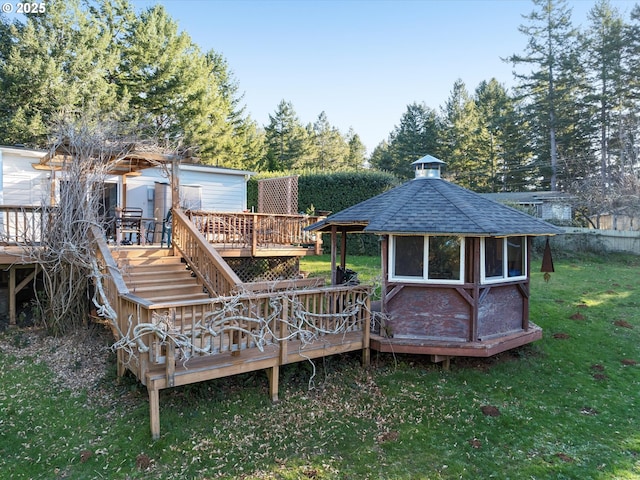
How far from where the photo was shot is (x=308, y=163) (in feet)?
125

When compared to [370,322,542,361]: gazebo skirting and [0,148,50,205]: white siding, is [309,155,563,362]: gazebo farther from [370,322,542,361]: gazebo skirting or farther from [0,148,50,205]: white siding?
[0,148,50,205]: white siding

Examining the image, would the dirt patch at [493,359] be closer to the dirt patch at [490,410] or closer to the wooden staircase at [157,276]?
the dirt patch at [490,410]

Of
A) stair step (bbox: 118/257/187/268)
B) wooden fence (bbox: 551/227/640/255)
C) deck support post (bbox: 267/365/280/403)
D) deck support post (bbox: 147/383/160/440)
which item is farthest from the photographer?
wooden fence (bbox: 551/227/640/255)

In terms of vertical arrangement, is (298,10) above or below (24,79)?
above

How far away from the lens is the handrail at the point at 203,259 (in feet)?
22.7

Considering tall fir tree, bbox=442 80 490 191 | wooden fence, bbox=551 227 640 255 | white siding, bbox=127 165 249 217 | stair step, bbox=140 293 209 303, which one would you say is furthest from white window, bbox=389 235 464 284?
tall fir tree, bbox=442 80 490 191

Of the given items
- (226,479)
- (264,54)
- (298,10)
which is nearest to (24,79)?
(264,54)

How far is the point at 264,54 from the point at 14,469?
63.2ft

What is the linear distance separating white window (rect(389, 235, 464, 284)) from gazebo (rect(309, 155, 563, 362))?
0.05ft

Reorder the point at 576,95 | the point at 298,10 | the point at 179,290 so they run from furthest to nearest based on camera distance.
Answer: the point at 576,95 < the point at 298,10 < the point at 179,290

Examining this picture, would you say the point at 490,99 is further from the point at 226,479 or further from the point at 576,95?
the point at 226,479

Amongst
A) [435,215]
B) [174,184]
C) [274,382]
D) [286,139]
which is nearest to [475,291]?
[435,215]

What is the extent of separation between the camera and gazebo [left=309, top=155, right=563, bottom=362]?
6375mm
